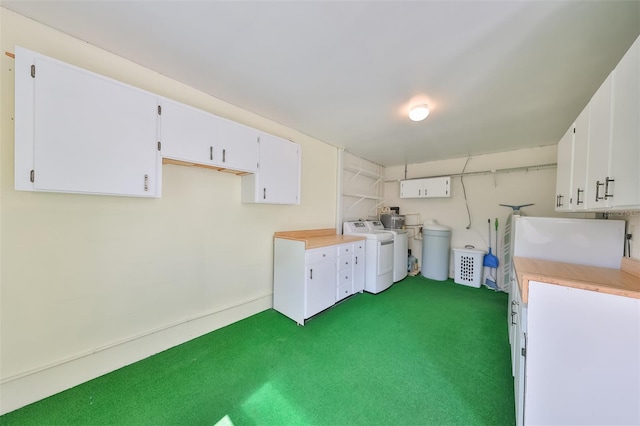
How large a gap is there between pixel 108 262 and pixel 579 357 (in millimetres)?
3063

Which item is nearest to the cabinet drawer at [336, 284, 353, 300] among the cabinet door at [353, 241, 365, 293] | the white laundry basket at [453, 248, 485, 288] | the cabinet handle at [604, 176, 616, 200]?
the cabinet door at [353, 241, 365, 293]

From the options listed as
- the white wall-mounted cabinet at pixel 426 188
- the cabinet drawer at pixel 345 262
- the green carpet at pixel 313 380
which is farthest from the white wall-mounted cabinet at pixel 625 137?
→ the white wall-mounted cabinet at pixel 426 188

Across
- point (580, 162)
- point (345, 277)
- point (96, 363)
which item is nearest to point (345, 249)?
point (345, 277)

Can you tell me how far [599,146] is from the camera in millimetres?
1293

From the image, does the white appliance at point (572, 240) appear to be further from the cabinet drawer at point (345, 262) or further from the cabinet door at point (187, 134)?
the cabinet door at point (187, 134)

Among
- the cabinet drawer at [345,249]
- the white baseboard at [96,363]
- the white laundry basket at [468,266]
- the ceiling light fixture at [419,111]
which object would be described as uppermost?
the ceiling light fixture at [419,111]

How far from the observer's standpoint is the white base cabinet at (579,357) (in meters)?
0.96

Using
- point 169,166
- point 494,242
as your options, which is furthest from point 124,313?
point 494,242

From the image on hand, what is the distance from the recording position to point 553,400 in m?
1.08

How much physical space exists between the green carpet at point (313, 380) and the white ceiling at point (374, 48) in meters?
2.47

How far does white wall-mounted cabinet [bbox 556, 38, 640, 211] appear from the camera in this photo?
0.98 meters

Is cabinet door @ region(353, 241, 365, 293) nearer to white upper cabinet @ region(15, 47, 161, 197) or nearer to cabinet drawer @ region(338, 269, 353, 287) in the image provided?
cabinet drawer @ region(338, 269, 353, 287)

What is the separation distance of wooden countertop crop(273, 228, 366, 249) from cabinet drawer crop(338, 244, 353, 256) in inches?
2.5

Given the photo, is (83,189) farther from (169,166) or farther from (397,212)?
(397,212)
